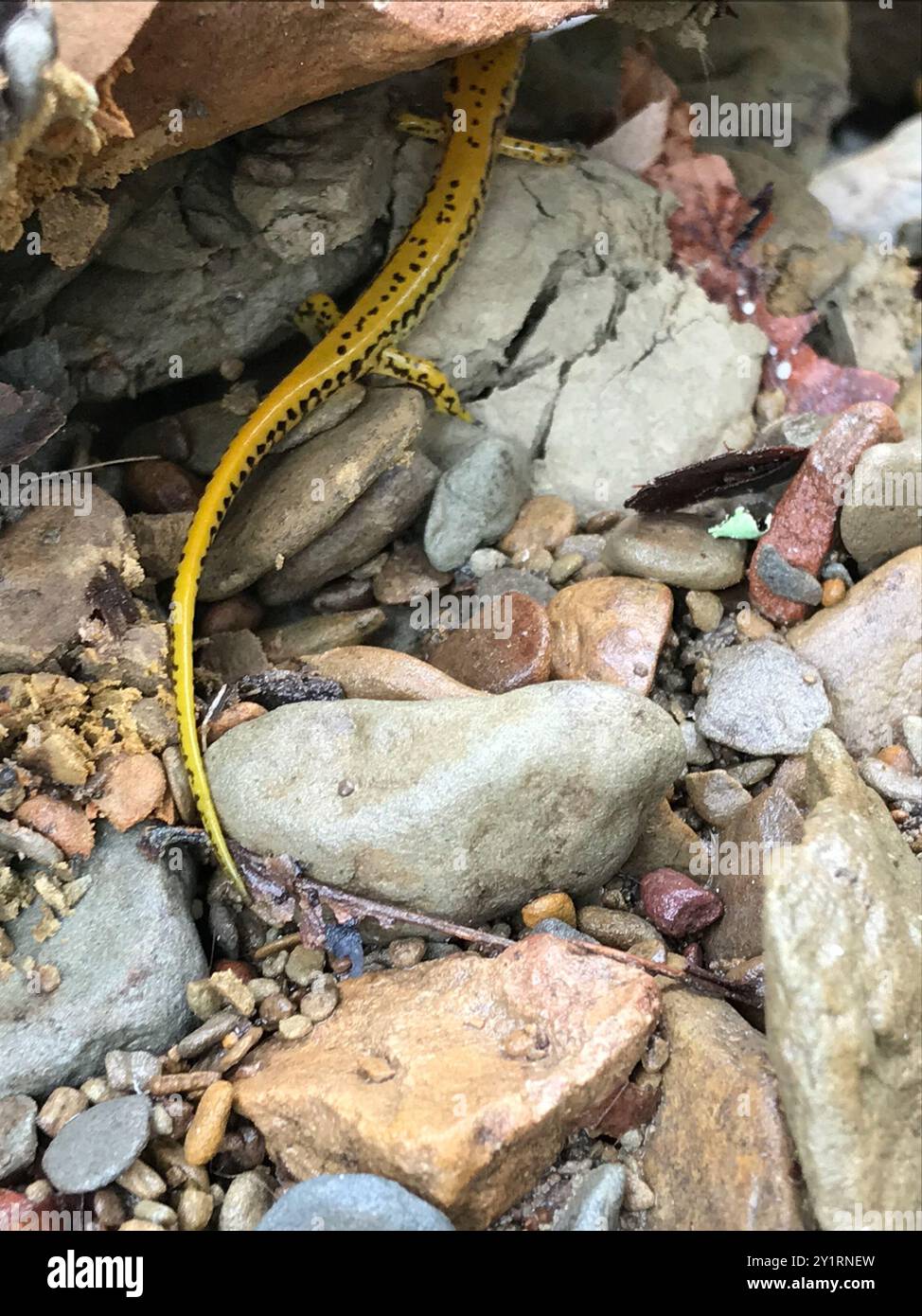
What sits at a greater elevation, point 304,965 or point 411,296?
point 411,296

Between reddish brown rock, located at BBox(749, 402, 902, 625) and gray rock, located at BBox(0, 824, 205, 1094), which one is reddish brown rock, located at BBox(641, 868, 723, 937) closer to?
reddish brown rock, located at BBox(749, 402, 902, 625)

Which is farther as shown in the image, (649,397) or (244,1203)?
(649,397)

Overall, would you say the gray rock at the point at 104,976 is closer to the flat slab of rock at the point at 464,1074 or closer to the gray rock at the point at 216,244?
the flat slab of rock at the point at 464,1074

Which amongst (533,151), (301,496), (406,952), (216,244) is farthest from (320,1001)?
(533,151)

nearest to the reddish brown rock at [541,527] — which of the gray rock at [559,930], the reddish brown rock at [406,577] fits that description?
the reddish brown rock at [406,577]

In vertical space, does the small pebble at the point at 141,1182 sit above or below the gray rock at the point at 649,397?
below

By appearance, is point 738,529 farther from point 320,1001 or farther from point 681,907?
point 320,1001

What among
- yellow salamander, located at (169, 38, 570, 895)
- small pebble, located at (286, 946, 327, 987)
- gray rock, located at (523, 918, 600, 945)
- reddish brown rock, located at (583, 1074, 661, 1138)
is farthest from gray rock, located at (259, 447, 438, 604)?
reddish brown rock, located at (583, 1074, 661, 1138)
